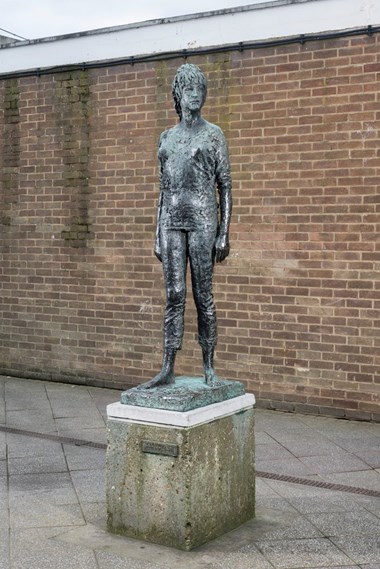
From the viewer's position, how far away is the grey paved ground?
16.4ft

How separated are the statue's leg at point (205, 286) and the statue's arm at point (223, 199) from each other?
6cm

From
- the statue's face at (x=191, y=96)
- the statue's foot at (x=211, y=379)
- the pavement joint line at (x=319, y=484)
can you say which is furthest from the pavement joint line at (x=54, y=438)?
the statue's face at (x=191, y=96)

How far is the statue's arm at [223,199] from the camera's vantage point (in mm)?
5543

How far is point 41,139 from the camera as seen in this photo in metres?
11.2

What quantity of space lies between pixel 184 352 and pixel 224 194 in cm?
466

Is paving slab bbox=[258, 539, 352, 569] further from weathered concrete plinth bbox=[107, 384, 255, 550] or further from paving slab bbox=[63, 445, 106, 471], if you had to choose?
paving slab bbox=[63, 445, 106, 471]

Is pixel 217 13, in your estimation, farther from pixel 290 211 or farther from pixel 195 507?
pixel 195 507

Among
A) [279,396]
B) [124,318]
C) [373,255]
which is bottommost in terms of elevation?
[279,396]

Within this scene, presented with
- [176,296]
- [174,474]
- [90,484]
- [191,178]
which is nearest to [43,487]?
[90,484]

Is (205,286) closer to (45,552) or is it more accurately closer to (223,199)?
(223,199)

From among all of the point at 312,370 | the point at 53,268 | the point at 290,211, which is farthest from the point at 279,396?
the point at 53,268

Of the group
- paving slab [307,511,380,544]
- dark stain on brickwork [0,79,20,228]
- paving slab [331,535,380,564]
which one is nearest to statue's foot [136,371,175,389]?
paving slab [307,511,380,544]

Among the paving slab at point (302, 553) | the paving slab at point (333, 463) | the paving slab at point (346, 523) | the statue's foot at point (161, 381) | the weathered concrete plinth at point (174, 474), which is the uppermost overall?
the statue's foot at point (161, 381)

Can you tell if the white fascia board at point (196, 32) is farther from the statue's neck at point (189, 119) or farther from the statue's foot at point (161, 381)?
the statue's foot at point (161, 381)
